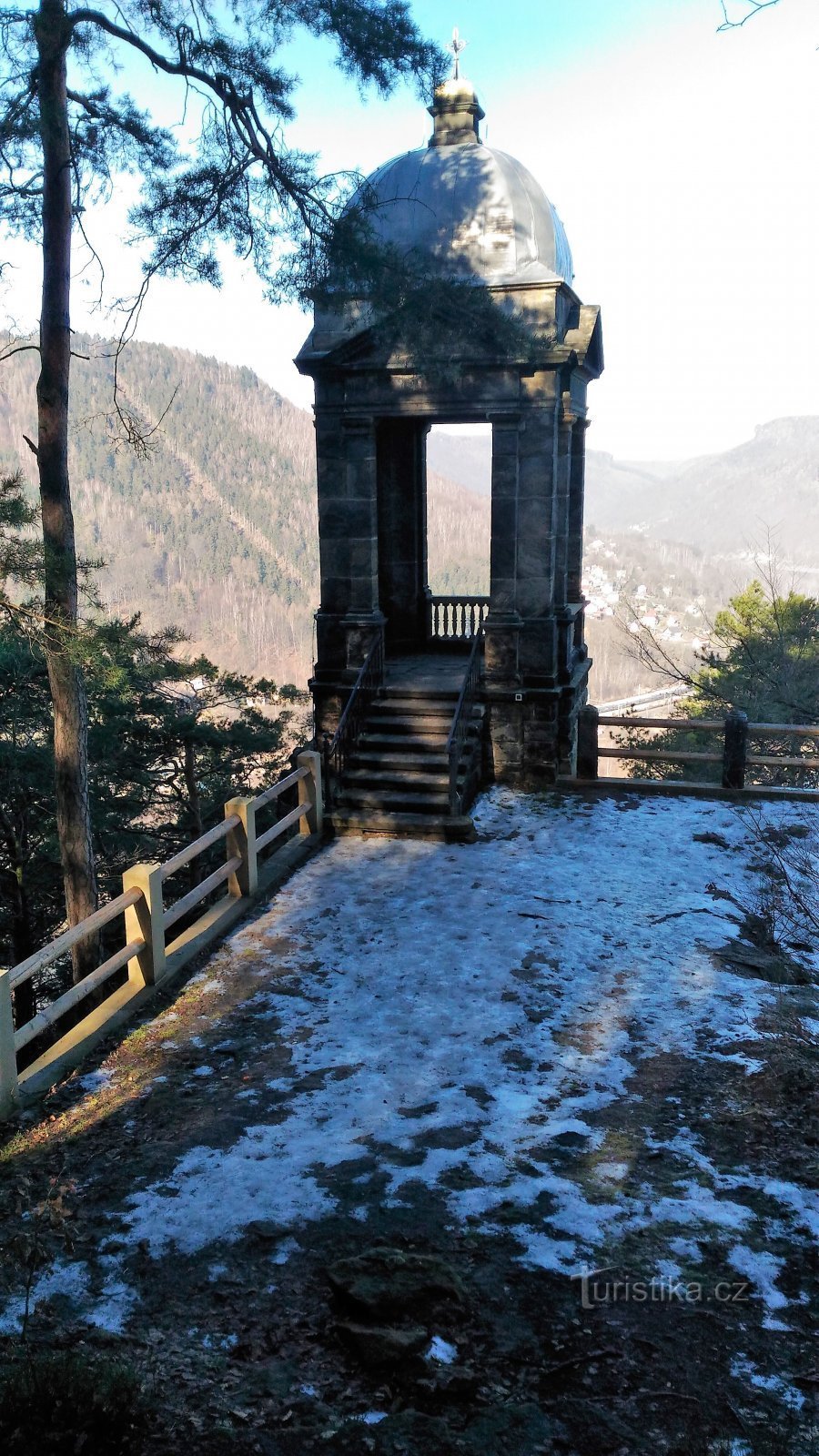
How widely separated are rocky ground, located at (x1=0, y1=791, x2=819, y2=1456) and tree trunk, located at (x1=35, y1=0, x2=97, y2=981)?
3.22 metres

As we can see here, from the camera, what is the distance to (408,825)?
11070 millimetres

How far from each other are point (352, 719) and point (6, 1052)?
6932mm

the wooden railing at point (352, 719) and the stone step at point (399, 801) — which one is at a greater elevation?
the wooden railing at point (352, 719)

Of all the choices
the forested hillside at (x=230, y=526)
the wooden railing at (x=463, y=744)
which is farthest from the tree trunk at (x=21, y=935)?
the forested hillside at (x=230, y=526)

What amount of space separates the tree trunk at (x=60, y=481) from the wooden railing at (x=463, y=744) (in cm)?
399

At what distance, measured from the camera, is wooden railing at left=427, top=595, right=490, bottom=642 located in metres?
15.7

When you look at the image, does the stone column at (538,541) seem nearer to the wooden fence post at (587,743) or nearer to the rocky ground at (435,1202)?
the wooden fence post at (587,743)

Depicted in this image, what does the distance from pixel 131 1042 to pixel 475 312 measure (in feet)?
26.7

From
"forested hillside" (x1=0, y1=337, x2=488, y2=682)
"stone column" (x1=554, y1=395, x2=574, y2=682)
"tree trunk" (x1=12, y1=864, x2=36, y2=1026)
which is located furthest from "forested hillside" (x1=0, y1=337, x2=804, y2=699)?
"stone column" (x1=554, y1=395, x2=574, y2=682)

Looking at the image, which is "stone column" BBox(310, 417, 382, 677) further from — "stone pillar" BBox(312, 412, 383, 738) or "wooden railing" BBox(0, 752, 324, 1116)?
"wooden railing" BBox(0, 752, 324, 1116)

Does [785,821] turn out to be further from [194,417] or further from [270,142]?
[194,417]

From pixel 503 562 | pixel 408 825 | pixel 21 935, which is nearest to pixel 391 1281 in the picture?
pixel 408 825

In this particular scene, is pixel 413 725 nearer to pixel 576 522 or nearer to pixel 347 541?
pixel 347 541

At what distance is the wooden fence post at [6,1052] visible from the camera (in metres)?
5.74
